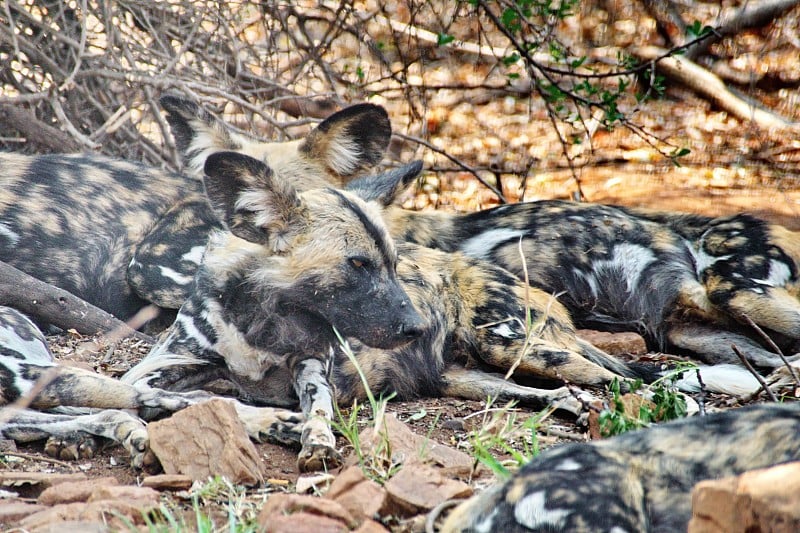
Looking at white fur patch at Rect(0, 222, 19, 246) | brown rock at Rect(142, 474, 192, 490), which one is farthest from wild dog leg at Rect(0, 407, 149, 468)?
white fur patch at Rect(0, 222, 19, 246)

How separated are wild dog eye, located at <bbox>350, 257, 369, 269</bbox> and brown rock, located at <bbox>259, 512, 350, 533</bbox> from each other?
1351 mm

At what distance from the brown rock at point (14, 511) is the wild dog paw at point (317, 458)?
0.67 metres

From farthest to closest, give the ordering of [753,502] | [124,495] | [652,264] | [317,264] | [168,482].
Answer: [652,264] → [317,264] → [168,482] → [124,495] → [753,502]

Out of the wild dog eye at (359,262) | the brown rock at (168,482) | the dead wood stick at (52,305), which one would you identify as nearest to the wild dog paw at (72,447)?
the brown rock at (168,482)

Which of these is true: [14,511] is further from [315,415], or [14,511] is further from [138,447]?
[315,415]

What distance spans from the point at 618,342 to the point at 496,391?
794 millimetres

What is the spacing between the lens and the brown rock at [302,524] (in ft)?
5.92

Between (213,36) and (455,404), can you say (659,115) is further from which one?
(455,404)

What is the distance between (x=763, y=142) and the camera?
21.6 feet

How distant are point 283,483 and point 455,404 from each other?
1051 millimetres

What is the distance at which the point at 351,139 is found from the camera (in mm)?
4184

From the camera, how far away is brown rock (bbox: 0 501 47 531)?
197 cm

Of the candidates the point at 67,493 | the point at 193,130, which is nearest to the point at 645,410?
the point at 67,493

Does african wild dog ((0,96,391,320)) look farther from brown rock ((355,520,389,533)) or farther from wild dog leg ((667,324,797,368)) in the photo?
brown rock ((355,520,389,533))
